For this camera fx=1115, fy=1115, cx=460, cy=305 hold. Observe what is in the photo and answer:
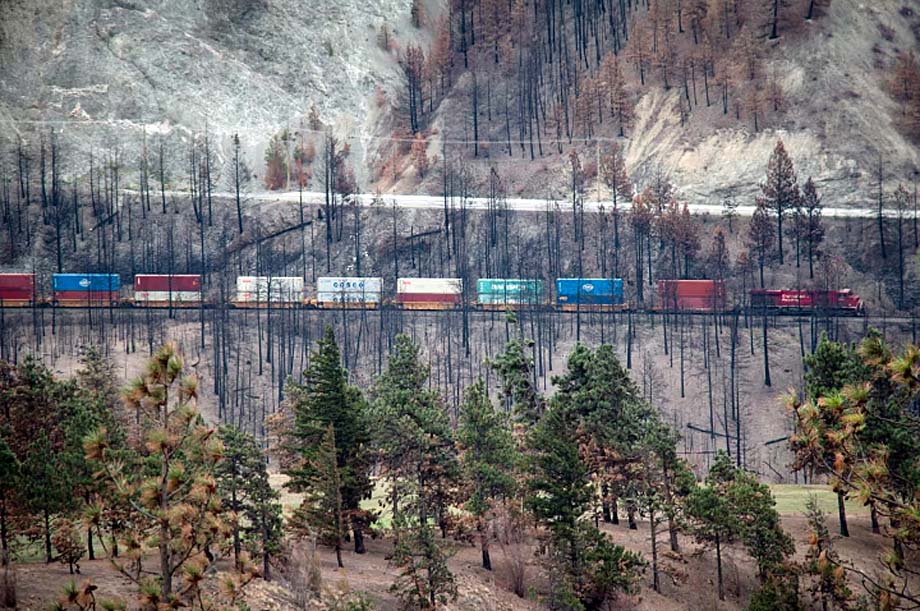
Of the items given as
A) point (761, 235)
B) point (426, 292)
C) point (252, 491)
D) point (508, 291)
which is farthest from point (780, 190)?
point (252, 491)

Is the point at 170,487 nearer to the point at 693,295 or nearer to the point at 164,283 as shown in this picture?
the point at 164,283

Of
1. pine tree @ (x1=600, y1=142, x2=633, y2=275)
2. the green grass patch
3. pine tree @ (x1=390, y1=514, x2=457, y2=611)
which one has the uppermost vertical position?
pine tree @ (x1=600, y1=142, x2=633, y2=275)

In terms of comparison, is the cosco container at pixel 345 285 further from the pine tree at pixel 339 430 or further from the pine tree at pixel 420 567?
the pine tree at pixel 420 567

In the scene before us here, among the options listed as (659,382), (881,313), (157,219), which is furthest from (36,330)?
(881,313)

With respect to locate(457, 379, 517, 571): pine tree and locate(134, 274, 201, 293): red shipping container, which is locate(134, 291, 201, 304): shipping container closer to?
locate(134, 274, 201, 293): red shipping container

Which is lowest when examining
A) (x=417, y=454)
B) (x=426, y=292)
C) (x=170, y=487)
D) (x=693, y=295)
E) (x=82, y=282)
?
(x=417, y=454)

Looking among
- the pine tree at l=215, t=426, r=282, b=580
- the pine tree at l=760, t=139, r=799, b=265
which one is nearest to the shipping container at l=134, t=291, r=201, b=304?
the pine tree at l=760, t=139, r=799, b=265
